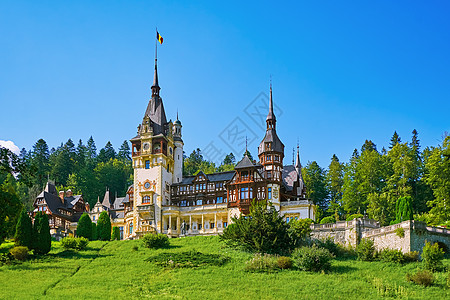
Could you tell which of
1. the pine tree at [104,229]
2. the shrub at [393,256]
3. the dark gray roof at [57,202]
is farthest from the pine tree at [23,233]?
the dark gray roof at [57,202]

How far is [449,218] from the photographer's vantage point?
5231 cm

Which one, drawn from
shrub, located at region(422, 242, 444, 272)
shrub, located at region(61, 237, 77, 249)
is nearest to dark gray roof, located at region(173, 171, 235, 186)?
shrub, located at region(61, 237, 77, 249)

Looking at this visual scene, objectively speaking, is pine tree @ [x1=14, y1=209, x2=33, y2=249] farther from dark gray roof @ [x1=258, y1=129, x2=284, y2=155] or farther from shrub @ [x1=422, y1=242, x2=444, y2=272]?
shrub @ [x1=422, y1=242, x2=444, y2=272]

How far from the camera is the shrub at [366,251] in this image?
4109 cm

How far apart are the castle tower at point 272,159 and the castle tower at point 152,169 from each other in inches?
478

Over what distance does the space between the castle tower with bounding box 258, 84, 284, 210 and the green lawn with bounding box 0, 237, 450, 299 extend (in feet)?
53.5

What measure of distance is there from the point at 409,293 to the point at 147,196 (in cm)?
3942

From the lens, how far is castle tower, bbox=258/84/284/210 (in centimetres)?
6056

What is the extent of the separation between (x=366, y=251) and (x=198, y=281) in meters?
13.6

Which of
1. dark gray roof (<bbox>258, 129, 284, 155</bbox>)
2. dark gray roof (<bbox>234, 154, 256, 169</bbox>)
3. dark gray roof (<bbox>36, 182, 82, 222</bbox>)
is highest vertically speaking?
dark gray roof (<bbox>258, 129, 284, 155</bbox>)

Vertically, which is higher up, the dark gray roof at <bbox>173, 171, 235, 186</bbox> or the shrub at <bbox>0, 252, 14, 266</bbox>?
the dark gray roof at <bbox>173, 171, 235, 186</bbox>

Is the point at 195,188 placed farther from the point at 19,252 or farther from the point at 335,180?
the point at 19,252

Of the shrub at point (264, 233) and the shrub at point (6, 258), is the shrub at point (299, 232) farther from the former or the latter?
the shrub at point (6, 258)

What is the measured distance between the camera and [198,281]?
36.5 meters
